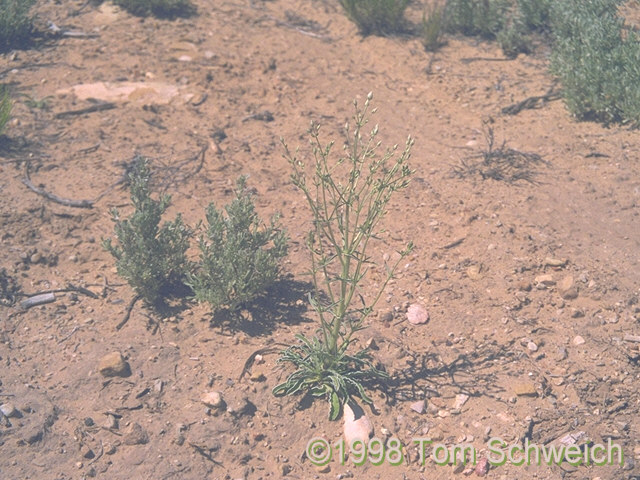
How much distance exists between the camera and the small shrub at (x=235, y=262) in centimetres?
397

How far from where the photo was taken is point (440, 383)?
12.2 feet

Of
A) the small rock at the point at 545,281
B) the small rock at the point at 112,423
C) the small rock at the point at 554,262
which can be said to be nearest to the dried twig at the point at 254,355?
the small rock at the point at 112,423

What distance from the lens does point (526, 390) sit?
11.8 feet

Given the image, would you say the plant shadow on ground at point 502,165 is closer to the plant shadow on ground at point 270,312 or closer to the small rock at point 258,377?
the plant shadow on ground at point 270,312

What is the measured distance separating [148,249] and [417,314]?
5.38 feet

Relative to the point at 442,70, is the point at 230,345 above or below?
below

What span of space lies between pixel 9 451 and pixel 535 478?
2502 millimetres

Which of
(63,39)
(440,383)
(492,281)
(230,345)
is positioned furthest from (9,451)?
(63,39)

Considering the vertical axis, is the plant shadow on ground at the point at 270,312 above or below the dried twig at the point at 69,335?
above

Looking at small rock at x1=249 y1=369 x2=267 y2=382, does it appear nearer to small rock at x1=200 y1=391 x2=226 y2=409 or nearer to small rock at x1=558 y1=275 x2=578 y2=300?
small rock at x1=200 y1=391 x2=226 y2=409

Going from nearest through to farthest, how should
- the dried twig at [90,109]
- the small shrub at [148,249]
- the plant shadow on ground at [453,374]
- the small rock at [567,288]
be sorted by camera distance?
the plant shadow on ground at [453,374], the small shrub at [148,249], the small rock at [567,288], the dried twig at [90,109]

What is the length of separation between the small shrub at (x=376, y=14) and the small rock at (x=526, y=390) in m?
4.60

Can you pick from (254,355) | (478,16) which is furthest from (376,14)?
(254,355)

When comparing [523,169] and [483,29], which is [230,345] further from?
[483,29]
